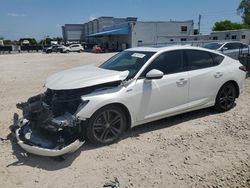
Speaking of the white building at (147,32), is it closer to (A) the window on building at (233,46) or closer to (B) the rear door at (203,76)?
(A) the window on building at (233,46)

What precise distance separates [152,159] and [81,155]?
43.9 inches

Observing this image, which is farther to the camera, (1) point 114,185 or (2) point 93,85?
(2) point 93,85

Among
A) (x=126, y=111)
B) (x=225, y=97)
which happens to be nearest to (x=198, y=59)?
(x=225, y=97)

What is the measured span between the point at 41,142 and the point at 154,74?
216 centimetres

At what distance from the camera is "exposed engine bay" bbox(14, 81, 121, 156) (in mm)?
4145

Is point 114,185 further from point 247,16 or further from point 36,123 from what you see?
point 247,16

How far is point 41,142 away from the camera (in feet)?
14.2

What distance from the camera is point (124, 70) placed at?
17.1 feet

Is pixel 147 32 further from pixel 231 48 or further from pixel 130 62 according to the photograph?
pixel 130 62

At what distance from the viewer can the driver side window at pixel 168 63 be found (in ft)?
16.9

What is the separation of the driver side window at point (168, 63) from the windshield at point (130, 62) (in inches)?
6.4

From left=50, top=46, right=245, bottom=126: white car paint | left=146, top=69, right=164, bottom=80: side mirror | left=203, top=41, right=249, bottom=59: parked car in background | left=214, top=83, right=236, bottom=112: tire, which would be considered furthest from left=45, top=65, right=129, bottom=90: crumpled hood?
left=203, top=41, right=249, bottom=59: parked car in background

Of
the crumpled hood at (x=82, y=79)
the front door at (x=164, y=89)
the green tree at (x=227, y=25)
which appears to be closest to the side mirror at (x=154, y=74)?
the front door at (x=164, y=89)

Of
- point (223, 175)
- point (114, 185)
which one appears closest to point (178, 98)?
point (223, 175)
